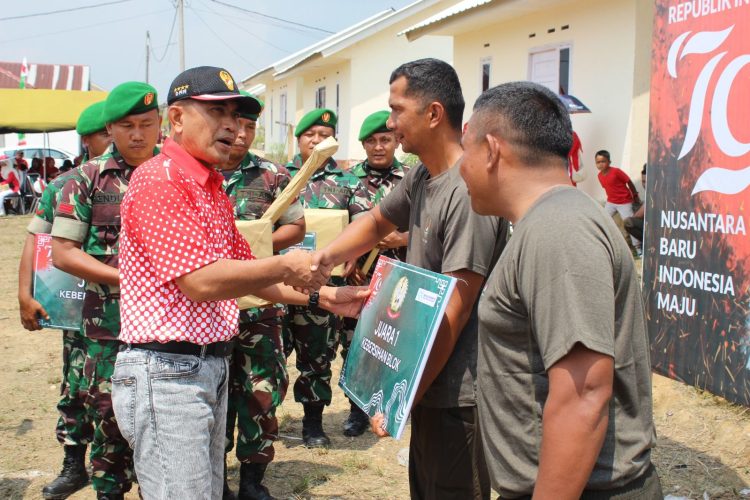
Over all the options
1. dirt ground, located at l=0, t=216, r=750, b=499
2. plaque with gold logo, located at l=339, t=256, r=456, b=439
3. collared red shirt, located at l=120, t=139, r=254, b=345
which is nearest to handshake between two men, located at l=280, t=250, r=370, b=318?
plaque with gold logo, located at l=339, t=256, r=456, b=439

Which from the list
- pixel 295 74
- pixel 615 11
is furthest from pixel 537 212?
pixel 295 74

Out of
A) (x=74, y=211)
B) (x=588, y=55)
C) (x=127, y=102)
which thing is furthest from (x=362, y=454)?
(x=588, y=55)

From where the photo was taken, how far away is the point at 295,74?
26.8 m

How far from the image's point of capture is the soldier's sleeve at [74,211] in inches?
149

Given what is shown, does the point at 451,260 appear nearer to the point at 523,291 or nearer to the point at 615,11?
the point at 523,291

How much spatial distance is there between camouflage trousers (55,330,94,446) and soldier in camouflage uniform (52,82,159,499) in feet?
1.54

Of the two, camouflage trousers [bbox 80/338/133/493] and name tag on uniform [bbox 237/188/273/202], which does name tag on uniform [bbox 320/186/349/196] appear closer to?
name tag on uniform [bbox 237/188/273/202]

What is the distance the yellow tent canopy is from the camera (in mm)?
16891

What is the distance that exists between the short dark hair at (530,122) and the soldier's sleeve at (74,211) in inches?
101

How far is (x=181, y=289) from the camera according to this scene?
8.05 ft

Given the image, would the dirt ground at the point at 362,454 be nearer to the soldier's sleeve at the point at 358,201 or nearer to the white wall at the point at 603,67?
the soldier's sleeve at the point at 358,201

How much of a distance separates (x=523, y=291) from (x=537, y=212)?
0.20 m

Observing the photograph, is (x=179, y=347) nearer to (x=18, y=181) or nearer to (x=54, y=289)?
(x=54, y=289)

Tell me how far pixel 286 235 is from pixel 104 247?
1056 mm
